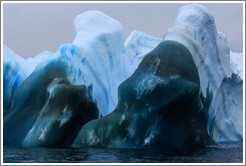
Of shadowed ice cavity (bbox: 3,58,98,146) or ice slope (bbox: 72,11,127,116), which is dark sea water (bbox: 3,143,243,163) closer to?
shadowed ice cavity (bbox: 3,58,98,146)

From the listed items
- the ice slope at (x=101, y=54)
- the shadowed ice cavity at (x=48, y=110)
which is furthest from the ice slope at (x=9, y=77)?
the ice slope at (x=101, y=54)

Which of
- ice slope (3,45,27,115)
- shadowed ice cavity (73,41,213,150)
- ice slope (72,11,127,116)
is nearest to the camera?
shadowed ice cavity (73,41,213,150)

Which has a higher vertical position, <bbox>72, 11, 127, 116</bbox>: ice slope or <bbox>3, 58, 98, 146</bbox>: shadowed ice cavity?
<bbox>72, 11, 127, 116</bbox>: ice slope

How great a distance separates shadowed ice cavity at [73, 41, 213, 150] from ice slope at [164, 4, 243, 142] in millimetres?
1681

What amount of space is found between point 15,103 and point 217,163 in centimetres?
768

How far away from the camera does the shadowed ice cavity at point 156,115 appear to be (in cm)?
1156

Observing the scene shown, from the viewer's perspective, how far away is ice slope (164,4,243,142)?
1359 cm

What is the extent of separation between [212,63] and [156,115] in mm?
3901

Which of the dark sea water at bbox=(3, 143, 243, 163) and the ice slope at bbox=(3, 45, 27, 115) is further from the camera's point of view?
the ice slope at bbox=(3, 45, 27, 115)

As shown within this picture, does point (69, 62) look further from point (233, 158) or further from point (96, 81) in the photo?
point (233, 158)

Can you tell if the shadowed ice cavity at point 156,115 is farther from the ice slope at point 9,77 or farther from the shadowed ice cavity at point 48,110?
the ice slope at point 9,77

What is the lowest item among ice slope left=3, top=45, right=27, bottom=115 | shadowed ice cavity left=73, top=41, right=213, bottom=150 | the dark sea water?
the dark sea water

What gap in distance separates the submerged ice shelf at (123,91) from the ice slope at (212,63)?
32 millimetres

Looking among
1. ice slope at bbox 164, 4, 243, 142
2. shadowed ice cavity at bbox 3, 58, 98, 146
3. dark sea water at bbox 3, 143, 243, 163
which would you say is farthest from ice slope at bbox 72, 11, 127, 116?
dark sea water at bbox 3, 143, 243, 163
